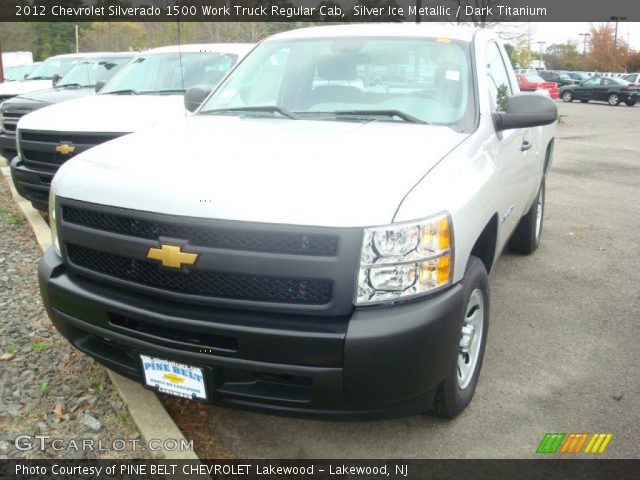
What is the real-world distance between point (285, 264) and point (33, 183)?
4438 mm

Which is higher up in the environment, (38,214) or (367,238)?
(367,238)

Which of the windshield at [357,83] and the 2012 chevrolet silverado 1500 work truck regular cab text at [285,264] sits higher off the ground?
the windshield at [357,83]

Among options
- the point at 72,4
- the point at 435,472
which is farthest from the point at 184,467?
the point at 72,4

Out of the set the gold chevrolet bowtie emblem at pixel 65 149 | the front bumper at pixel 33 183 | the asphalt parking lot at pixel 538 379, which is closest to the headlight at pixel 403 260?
the asphalt parking lot at pixel 538 379

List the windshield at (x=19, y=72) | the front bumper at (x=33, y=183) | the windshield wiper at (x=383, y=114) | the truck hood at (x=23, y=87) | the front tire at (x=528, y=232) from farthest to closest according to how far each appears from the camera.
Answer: the windshield at (x=19, y=72) → the truck hood at (x=23, y=87) → the front bumper at (x=33, y=183) → the front tire at (x=528, y=232) → the windshield wiper at (x=383, y=114)

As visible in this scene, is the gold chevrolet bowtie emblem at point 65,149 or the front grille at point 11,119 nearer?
the gold chevrolet bowtie emblem at point 65,149

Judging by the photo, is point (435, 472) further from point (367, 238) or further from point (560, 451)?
point (367, 238)

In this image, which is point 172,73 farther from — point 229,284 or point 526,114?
point 229,284

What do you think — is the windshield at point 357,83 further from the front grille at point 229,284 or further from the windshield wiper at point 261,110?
the front grille at point 229,284

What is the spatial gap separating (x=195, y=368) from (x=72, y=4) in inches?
1597

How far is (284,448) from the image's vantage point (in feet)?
9.30

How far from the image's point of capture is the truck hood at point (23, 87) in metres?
11.4

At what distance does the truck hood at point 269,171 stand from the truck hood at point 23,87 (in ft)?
31.9

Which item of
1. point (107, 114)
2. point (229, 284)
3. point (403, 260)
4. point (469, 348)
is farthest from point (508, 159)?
point (107, 114)
